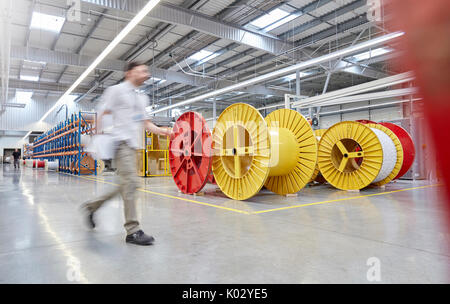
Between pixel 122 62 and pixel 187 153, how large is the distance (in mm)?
10580

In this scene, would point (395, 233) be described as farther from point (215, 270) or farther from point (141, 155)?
point (141, 155)

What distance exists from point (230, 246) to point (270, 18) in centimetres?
984

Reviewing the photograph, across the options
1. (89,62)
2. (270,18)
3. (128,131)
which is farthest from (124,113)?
(89,62)

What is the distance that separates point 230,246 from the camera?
2.71 meters

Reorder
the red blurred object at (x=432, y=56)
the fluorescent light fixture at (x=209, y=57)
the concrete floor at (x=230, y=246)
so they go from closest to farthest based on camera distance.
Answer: the red blurred object at (x=432, y=56) → the concrete floor at (x=230, y=246) → the fluorescent light fixture at (x=209, y=57)

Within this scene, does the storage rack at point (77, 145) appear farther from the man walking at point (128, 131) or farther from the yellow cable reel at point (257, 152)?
the man walking at point (128, 131)

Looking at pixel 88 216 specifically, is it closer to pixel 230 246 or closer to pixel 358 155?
pixel 230 246

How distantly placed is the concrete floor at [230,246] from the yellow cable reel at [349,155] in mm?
2179

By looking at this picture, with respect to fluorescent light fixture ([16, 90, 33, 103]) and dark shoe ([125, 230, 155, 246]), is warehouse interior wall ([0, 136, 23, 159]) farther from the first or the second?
dark shoe ([125, 230, 155, 246])

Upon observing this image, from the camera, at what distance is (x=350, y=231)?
325 cm

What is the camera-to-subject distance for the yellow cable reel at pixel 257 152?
5.19 meters

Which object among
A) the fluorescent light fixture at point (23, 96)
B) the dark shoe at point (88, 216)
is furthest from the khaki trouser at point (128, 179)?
the fluorescent light fixture at point (23, 96)

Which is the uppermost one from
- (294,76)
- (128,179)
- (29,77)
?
(29,77)
